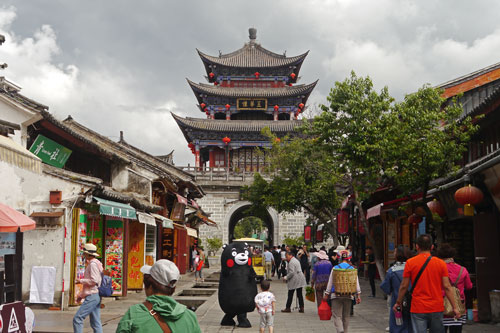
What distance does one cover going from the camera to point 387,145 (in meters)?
11.5

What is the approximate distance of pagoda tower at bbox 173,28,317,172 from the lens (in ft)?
138

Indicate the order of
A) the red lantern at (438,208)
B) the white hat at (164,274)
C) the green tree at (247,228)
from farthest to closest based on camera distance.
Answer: the green tree at (247,228) < the red lantern at (438,208) < the white hat at (164,274)

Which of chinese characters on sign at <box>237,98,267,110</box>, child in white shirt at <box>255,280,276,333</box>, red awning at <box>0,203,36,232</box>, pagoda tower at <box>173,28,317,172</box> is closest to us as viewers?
red awning at <box>0,203,36,232</box>

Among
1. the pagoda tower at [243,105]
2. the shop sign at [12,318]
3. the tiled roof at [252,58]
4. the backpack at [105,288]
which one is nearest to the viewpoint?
the shop sign at [12,318]

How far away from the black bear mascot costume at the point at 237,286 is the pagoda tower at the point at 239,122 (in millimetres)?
27671

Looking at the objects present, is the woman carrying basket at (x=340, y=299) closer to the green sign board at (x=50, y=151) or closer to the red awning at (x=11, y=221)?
the red awning at (x=11, y=221)

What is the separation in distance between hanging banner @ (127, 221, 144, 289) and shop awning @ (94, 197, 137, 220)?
283cm

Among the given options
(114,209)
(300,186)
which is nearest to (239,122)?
(300,186)

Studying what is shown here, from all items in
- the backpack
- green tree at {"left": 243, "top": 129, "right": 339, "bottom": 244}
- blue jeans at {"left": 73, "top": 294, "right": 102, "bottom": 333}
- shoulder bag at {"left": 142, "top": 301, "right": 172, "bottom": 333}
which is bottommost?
blue jeans at {"left": 73, "top": 294, "right": 102, "bottom": 333}

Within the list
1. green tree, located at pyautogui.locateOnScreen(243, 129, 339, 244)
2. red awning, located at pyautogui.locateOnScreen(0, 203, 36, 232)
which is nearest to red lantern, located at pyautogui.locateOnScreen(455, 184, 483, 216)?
red awning, located at pyautogui.locateOnScreen(0, 203, 36, 232)

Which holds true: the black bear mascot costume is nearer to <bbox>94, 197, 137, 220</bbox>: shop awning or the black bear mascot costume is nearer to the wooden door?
<bbox>94, 197, 137, 220</bbox>: shop awning

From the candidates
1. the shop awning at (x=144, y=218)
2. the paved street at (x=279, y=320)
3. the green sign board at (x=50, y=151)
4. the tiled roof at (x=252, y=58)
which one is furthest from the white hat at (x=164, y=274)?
the tiled roof at (x=252, y=58)

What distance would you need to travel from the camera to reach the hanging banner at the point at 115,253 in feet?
46.7

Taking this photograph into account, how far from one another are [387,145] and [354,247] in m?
13.6
